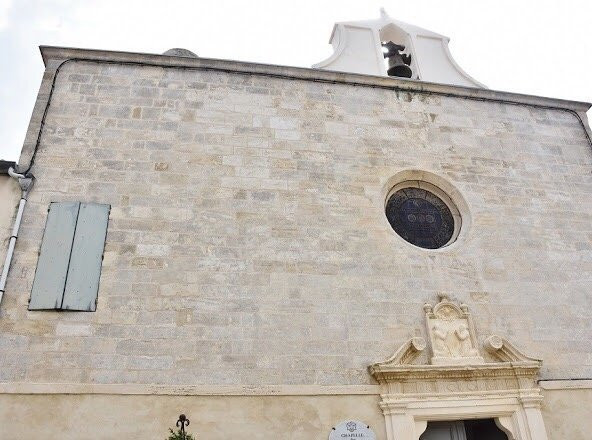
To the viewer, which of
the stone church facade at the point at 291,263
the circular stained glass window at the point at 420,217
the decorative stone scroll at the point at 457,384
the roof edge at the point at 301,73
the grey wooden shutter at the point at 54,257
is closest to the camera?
the stone church facade at the point at 291,263

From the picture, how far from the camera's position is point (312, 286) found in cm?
567

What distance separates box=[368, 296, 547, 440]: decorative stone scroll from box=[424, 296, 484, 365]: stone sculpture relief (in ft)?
0.04

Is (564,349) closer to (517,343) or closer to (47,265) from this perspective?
(517,343)

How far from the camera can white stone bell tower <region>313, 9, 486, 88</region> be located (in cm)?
800

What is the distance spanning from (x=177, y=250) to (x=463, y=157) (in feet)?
13.7

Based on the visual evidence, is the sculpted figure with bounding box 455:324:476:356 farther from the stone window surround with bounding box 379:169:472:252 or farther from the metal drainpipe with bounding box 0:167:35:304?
the metal drainpipe with bounding box 0:167:35:304

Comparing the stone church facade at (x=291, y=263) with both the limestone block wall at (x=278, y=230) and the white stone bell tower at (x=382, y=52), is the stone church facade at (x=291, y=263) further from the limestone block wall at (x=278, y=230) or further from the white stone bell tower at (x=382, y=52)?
the white stone bell tower at (x=382, y=52)

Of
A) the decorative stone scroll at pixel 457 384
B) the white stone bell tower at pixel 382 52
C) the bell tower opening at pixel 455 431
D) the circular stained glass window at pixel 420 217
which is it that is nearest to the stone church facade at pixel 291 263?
the decorative stone scroll at pixel 457 384

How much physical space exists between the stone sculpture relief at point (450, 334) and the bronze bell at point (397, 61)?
4.29 meters

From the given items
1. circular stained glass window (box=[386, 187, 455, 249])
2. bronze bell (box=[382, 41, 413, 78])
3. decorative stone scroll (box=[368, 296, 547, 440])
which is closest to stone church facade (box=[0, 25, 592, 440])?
decorative stone scroll (box=[368, 296, 547, 440])

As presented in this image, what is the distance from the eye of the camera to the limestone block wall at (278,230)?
5148 mm

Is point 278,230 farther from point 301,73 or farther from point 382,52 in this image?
point 382,52

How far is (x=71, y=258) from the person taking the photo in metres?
5.41

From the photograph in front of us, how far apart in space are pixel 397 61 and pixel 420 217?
326 cm
